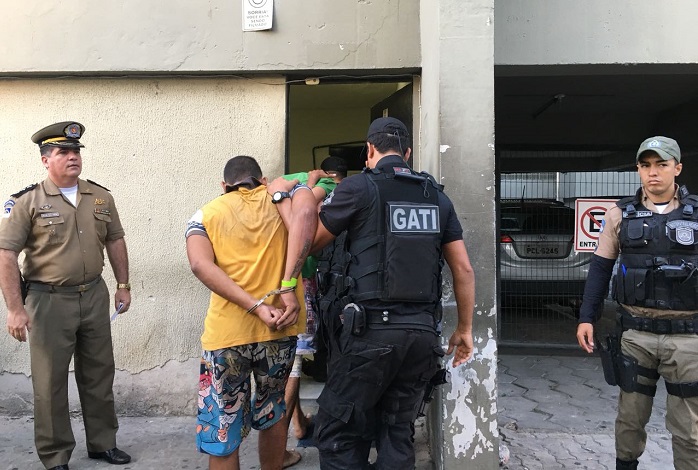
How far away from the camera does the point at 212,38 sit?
13.7ft

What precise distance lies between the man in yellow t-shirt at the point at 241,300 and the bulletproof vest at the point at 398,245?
345mm

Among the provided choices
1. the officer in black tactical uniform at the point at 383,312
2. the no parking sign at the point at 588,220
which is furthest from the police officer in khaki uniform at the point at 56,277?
the no parking sign at the point at 588,220

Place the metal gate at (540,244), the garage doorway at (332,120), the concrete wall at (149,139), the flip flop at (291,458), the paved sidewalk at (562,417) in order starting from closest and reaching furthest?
the flip flop at (291,458)
the paved sidewalk at (562,417)
the concrete wall at (149,139)
the garage doorway at (332,120)
the metal gate at (540,244)

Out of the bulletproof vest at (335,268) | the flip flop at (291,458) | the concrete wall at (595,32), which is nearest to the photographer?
the bulletproof vest at (335,268)

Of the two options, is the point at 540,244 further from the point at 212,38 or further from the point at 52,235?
the point at 52,235

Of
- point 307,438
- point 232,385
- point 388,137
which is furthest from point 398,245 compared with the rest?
point 307,438

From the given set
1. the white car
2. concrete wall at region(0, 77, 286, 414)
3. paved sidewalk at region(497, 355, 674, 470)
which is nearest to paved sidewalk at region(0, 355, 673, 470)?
paved sidewalk at region(497, 355, 674, 470)

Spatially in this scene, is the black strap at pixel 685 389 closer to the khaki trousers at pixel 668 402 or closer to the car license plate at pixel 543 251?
the khaki trousers at pixel 668 402

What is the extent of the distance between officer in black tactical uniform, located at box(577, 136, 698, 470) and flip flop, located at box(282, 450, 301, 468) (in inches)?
74.4

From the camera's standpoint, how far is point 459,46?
323 centimetres

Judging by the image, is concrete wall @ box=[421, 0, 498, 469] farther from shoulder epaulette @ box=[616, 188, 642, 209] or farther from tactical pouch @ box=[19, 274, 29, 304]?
tactical pouch @ box=[19, 274, 29, 304]

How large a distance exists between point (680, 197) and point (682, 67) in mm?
1689

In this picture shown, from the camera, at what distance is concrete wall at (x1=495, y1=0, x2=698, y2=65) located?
4.09 metres

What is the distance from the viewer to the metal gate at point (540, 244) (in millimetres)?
6613
